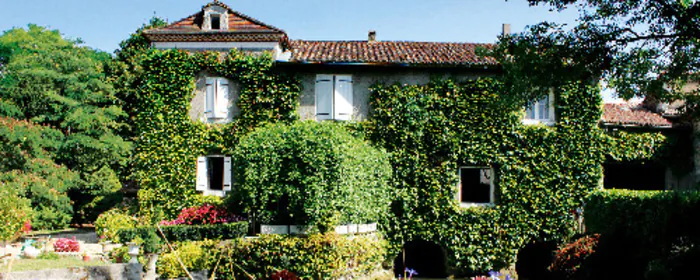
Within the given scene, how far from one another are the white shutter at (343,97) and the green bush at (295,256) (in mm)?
4773

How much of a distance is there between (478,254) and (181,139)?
10.2 m

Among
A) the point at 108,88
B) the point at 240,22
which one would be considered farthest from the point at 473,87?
the point at 108,88

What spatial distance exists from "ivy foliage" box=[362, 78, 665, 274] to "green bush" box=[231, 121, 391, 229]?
269 centimetres

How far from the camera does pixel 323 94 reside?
18078 millimetres

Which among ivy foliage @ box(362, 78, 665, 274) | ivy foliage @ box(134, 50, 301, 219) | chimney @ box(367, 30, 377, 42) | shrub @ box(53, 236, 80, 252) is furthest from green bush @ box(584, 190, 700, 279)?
shrub @ box(53, 236, 80, 252)

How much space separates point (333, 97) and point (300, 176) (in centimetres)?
431

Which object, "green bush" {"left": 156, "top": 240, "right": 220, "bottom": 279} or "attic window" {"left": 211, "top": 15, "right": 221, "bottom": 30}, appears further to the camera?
"attic window" {"left": 211, "top": 15, "right": 221, "bottom": 30}

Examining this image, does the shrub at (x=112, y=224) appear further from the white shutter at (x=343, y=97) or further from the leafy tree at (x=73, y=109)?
the leafy tree at (x=73, y=109)

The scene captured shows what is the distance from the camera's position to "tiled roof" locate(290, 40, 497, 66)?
58.6 ft

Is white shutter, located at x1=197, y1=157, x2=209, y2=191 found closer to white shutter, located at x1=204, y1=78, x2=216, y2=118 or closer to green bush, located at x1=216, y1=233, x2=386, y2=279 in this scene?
white shutter, located at x1=204, y1=78, x2=216, y2=118

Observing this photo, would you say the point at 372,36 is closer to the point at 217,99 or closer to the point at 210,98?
the point at 217,99

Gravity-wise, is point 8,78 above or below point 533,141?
above

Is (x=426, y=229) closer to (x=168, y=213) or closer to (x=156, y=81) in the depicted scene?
(x=168, y=213)

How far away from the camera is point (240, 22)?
18.2 meters
